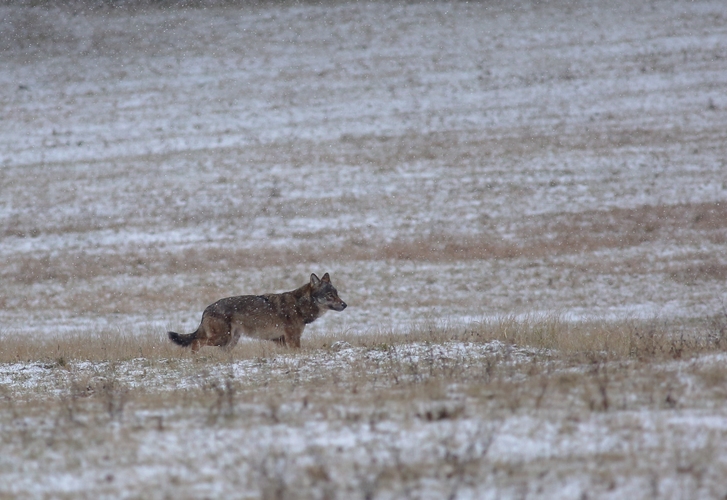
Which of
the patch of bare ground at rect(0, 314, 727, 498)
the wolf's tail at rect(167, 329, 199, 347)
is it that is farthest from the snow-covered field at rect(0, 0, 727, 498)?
the wolf's tail at rect(167, 329, 199, 347)

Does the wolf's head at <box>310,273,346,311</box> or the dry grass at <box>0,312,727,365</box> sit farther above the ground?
the wolf's head at <box>310,273,346,311</box>

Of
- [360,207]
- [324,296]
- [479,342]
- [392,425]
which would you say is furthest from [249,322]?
[360,207]

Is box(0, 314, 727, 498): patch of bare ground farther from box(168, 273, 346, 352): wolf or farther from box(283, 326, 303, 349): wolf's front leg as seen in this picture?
box(283, 326, 303, 349): wolf's front leg

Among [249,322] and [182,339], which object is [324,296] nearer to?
[249,322]

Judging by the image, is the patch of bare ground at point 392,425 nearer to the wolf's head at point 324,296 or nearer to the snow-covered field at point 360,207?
the snow-covered field at point 360,207

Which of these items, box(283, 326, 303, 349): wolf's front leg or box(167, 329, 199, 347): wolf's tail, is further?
box(283, 326, 303, 349): wolf's front leg

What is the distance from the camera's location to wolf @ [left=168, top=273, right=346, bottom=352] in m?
11.0

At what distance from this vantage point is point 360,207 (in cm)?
2298

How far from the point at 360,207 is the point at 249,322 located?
39.9ft

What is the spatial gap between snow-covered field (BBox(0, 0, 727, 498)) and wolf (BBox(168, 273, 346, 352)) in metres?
0.60

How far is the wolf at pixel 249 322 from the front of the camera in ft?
36.2

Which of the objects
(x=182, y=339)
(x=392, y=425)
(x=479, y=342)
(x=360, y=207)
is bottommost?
(x=479, y=342)

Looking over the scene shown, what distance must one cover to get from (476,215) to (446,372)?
14842 mm

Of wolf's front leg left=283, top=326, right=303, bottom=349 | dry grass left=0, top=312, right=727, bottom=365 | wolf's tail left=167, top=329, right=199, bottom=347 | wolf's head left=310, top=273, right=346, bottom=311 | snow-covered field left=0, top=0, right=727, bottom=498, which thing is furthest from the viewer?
wolf's head left=310, top=273, right=346, bottom=311
